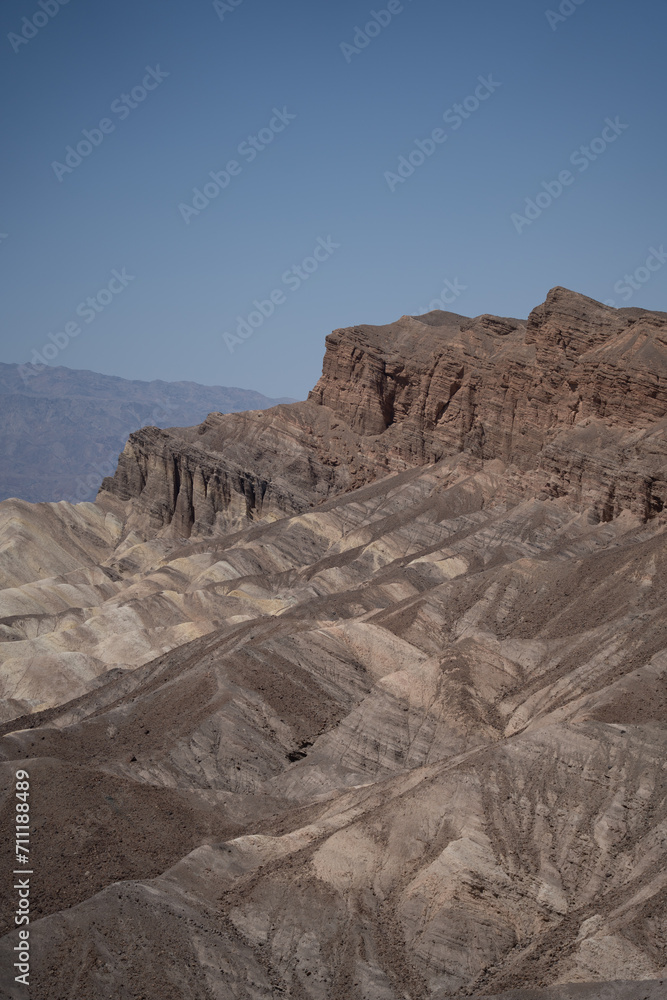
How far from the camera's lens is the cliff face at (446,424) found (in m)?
69.0

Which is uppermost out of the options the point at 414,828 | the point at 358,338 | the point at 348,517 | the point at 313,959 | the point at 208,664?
the point at 358,338

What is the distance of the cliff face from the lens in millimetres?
69000

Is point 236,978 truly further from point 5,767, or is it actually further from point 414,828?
point 5,767

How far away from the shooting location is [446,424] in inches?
3536

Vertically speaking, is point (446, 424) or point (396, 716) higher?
point (446, 424)

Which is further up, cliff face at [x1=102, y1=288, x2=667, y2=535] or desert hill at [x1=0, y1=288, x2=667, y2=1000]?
cliff face at [x1=102, y1=288, x2=667, y2=535]

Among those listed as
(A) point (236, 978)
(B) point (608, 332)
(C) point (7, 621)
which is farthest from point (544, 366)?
(A) point (236, 978)

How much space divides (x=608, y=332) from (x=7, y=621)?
44.9m

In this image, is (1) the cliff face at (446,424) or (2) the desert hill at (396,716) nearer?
(2) the desert hill at (396,716)

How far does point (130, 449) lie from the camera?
106 metres

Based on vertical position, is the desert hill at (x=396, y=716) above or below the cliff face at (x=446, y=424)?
below

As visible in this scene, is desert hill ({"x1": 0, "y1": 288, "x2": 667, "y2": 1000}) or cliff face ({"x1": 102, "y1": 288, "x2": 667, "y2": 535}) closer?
desert hill ({"x1": 0, "y1": 288, "x2": 667, "y2": 1000})

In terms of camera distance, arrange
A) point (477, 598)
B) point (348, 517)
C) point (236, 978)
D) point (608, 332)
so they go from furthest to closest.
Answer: point (348, 517) < point (608, 332) < point (477, 598) < point (236, 978)

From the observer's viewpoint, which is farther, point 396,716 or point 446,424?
point 446,424
